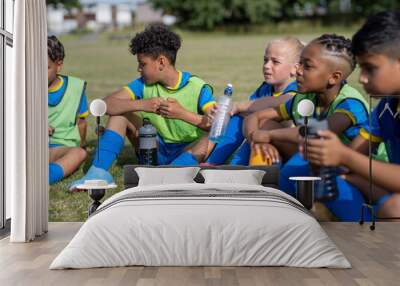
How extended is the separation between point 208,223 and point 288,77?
8.62 ft

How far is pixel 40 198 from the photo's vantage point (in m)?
6.05

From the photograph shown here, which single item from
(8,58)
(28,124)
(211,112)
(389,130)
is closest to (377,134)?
(389,130)

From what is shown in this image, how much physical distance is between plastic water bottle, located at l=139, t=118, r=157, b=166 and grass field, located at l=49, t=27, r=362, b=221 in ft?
0.35

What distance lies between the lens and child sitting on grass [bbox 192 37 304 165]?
678 centimetres

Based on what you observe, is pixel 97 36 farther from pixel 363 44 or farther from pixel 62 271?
pixel 62 271

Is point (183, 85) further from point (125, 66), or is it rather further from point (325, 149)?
point (325, 149)

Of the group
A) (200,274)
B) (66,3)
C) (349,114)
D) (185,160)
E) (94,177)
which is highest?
(66,3)

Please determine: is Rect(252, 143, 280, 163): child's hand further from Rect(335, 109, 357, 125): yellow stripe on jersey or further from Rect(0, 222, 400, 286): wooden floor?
Rect(0, 222, 400, 286): wooden floor

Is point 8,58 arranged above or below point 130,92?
above

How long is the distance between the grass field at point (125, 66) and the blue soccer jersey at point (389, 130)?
82 cm

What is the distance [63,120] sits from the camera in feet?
22.7

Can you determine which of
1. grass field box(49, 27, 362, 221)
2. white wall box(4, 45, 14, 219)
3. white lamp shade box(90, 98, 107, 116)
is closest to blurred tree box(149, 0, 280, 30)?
grass field box(49, 27, 362, 221)

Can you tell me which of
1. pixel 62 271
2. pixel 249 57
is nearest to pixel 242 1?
pixel 249 57

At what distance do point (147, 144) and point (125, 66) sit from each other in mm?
861
